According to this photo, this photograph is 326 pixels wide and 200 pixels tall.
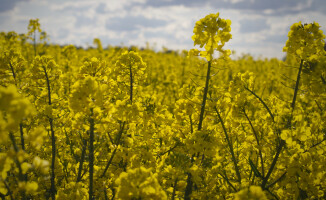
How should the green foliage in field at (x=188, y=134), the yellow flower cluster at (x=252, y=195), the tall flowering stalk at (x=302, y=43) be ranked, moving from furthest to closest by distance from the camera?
the tall flowering stalk at (x=302, y=43) < the green foliage in field at (x=188, y=134) < the yellow flower cluster at (x=252, y=195)

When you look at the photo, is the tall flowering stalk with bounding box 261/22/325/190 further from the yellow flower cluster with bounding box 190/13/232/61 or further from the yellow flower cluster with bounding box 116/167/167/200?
the yellow flower cluster with bounding box 116/167/167/200

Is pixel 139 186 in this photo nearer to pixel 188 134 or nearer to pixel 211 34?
pixel 188 134

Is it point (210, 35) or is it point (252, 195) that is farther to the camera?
point (210, 35)

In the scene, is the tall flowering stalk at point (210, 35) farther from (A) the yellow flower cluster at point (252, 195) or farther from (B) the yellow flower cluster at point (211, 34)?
(A) the yellow flower cluster at point (252, 195)

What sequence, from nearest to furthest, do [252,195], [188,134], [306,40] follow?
[252,195], [306,40], [188,134]

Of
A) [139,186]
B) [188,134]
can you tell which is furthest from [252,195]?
[188,134]

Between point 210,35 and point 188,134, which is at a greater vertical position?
point 210,35

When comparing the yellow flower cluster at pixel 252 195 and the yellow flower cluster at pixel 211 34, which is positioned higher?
the yellow flower cluster at pixel 211 34

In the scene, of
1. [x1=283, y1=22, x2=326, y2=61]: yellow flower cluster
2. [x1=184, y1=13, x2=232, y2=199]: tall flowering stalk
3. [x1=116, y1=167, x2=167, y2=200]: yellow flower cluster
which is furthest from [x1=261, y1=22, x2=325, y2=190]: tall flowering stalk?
[x1=116, y1=167, x2=167, y2=200]: yellow flower cluster

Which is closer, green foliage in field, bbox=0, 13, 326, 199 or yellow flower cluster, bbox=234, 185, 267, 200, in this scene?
yellow flower cluster, bbox=234, 185, 267, 200

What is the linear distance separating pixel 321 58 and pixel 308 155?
0.96 meters

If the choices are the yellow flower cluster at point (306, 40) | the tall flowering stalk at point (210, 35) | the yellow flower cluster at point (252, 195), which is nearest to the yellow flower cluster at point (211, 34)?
the tall flowering stalk at point (210, 35)

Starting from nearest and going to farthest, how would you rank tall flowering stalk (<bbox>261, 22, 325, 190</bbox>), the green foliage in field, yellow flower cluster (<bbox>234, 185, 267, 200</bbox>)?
yellow flower cluster (<bbox>234, 185, 267, 200</bbox>) < the green foliage in field < tall flowering stalk (<bbox>261, 22, 325, 190</bbox>)

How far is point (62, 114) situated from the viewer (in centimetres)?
341
